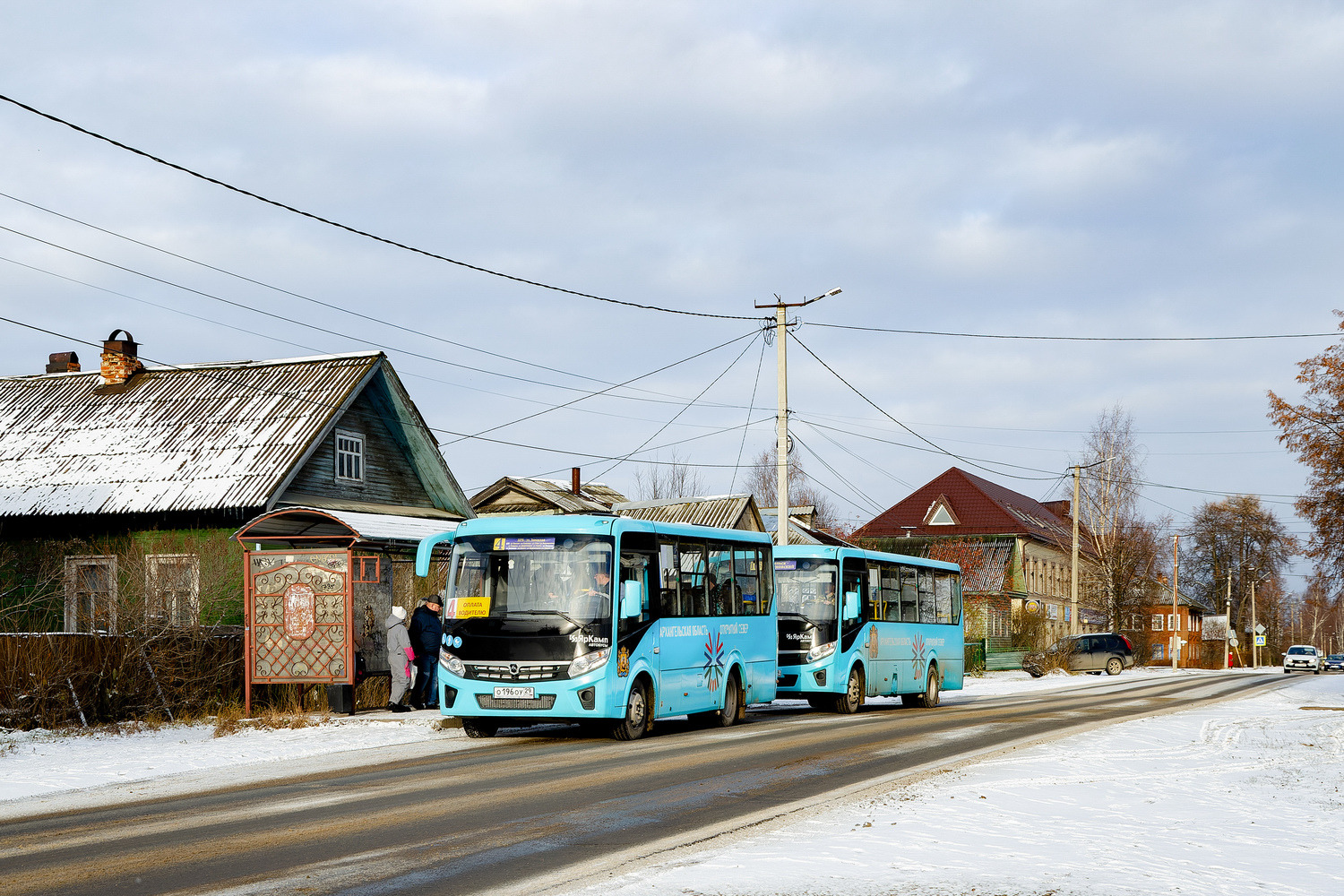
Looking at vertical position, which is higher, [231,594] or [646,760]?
[231,594]

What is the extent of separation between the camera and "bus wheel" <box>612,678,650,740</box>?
17.3 m

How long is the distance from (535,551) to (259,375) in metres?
17.4

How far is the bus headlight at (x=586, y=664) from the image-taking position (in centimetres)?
1670

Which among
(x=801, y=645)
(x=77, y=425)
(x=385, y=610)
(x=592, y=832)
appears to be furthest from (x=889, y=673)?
(x=77, y=425)

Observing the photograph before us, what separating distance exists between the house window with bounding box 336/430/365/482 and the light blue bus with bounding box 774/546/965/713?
39.0 feet

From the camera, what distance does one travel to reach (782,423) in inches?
1265

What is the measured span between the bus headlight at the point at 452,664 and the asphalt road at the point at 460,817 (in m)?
1.07

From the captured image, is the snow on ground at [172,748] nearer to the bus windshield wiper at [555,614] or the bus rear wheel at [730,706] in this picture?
the bus windshield wiper at [555,614]

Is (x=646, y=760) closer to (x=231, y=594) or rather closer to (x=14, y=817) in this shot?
(x=14, y=817)

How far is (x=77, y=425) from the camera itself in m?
31.3

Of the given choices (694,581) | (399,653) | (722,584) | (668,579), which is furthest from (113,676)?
(722,584)

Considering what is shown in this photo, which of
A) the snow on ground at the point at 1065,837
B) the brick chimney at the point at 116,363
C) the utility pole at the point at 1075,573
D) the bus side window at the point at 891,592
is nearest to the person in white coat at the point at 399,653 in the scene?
the bus side window at the point at 891,592

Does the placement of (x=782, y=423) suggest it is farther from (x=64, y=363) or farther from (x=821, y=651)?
(x=64, y=363)

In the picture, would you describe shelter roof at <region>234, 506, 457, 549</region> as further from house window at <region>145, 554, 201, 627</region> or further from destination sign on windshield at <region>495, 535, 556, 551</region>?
destination sign on windshield at <region>495, 535, 556, 551</region>
